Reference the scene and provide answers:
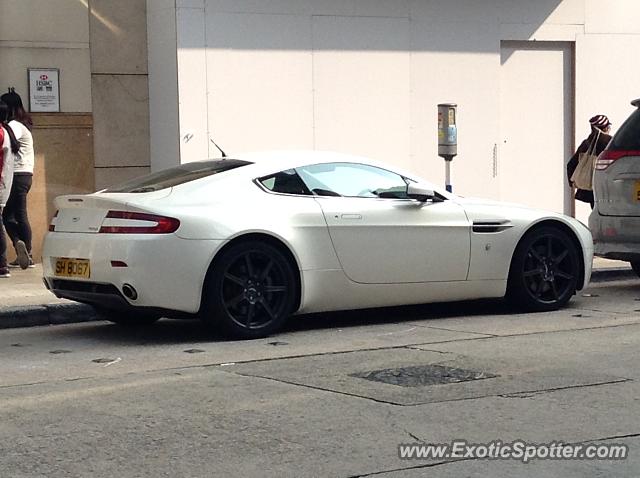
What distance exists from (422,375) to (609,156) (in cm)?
450

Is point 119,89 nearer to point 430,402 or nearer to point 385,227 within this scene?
point 385,227

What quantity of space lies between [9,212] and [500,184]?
6.02m

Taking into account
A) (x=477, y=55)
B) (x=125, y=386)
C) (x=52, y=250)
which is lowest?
(x=125, y=386)

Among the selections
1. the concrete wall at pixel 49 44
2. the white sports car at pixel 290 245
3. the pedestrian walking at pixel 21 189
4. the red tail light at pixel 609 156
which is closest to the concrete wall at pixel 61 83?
the concrete wall at pixel 49 44

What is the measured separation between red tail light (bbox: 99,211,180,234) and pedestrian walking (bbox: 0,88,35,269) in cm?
444

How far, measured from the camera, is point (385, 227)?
898 centimetres

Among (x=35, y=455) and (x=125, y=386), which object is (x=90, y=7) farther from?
(x=35, y=455)

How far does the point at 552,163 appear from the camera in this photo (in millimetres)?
15312

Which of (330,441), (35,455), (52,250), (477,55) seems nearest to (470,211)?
(52,250)

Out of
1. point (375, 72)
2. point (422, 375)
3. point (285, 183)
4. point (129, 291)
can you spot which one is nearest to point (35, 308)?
point (129, 291)

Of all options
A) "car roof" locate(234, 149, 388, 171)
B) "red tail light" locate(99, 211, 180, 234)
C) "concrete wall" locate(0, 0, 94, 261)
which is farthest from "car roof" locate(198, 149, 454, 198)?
"concrete wall" locate(0, 0, 94, 261)

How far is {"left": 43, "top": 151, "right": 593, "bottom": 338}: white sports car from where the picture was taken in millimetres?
8109

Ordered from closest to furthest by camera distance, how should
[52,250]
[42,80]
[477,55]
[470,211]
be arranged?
[52,250]
[470,211]
[42,80]
[477,55]

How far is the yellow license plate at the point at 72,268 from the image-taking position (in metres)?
8.31
